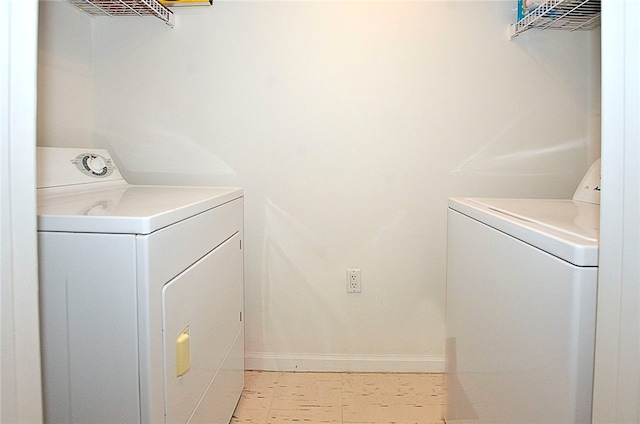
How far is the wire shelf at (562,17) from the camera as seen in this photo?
5.79ft

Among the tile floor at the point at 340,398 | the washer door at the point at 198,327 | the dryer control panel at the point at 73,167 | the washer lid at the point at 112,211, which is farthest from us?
the tile floor at the point at 340,398

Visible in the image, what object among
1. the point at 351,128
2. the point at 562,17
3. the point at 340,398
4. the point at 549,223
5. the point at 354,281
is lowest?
the point at 340,398

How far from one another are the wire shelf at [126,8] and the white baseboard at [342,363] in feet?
4.90

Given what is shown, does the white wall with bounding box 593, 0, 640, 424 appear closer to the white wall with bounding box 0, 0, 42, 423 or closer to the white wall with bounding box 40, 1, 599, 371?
the white wall with bounding box 0, 0, 42, 423

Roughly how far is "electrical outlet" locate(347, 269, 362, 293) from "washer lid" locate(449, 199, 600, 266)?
623mm

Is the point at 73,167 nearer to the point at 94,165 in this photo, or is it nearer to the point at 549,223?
the point at 94,165

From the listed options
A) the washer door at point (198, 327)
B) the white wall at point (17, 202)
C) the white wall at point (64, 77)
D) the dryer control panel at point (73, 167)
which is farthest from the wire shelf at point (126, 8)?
the white wall at point (17, 202)

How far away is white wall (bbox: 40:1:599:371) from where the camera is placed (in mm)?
2121

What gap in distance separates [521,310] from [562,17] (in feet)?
4.38

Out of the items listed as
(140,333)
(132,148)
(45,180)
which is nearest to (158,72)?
(132,148)

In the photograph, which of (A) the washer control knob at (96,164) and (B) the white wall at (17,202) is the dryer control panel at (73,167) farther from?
(B) the white wall at (17,202)

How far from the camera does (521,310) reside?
1103 millimetres

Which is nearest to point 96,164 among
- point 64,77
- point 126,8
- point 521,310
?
point 64,77

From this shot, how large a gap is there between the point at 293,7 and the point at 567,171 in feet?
4.50
